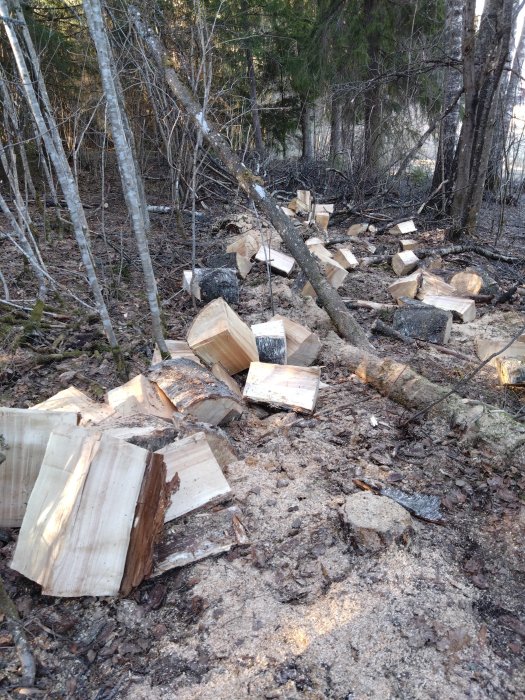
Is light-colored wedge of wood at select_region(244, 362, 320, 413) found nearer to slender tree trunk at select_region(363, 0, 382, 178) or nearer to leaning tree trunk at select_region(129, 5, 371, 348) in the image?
leaning tree trunk at select_region(129, 5, 371, 348)

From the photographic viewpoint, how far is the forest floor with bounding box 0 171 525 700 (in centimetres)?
143

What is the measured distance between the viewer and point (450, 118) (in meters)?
7.70

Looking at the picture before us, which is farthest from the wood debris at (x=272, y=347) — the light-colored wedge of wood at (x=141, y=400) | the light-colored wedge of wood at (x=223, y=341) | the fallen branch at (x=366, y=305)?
the fallen branch at (x=366, y=305)

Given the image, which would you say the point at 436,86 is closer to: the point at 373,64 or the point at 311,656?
the point at 373,64

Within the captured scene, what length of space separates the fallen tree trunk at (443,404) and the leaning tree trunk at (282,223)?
34 cm

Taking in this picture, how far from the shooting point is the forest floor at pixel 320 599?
1426 mm

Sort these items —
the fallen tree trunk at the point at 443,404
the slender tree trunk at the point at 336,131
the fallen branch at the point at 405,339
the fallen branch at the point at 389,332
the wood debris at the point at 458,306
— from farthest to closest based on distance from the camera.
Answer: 1. the slender tree trunk at the point at 336,131
2. the wood debris at the point at 458,306
3. the fallen branch at the point at 389,332
4. the fallen branch at the point at 405,339
5. the fallen tree trunk at the point at 443,404

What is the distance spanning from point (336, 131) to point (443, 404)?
9249mm

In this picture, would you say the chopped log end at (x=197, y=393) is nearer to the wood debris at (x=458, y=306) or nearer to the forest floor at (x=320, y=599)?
the forest floor at (x=320, y=599)

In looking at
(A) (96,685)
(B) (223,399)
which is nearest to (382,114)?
(B) (223,399)

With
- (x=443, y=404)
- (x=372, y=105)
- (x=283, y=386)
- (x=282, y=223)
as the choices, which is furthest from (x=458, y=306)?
(x=372, y=105)

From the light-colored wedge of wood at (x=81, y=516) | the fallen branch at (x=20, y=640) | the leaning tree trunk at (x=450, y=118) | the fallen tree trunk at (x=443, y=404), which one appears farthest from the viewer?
the leaning tree trunk at (x=450, y=118)

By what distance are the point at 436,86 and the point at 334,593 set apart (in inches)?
402

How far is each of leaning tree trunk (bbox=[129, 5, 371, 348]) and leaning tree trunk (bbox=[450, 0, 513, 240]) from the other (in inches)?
129
